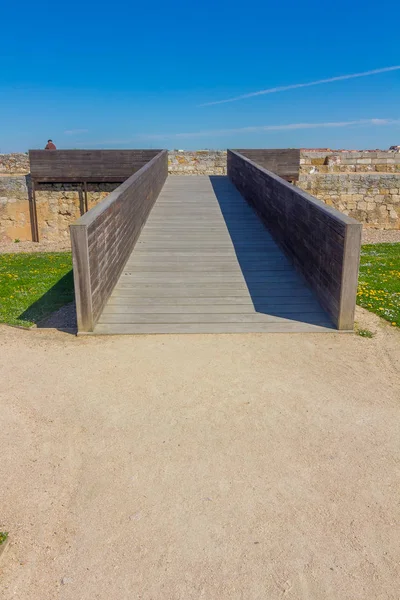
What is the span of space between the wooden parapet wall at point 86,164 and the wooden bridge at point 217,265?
6284mm

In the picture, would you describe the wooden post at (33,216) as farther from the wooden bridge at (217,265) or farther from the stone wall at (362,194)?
the stone wall at (362,194)

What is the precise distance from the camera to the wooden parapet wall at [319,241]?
20.0ft

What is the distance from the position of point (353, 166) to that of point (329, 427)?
17.4m

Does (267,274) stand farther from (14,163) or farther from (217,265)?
(14,163)

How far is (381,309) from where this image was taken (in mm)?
7207

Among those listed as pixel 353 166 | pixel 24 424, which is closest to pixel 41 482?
pixel 24 424

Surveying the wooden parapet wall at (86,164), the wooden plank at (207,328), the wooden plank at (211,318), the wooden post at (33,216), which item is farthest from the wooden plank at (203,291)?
the wooden post at (33,216)

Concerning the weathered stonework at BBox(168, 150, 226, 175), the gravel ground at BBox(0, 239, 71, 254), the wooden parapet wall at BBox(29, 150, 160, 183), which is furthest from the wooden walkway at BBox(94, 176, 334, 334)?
the weathered stonework at BBox(168, 150, 226, 175)

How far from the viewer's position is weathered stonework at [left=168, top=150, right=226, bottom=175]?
19.5m

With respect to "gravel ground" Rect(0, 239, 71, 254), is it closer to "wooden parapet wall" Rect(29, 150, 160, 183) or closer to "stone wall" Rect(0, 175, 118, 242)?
"stone wall" Rect(0, 175, 118, 242)

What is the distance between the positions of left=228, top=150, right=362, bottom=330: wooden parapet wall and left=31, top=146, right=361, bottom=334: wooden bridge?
13 mm

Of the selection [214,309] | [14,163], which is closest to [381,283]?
[214,309]

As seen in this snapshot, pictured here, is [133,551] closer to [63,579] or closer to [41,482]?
[63,579]

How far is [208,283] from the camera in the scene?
8.13 m
